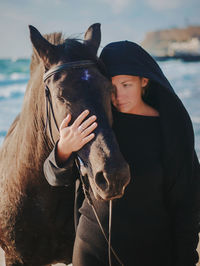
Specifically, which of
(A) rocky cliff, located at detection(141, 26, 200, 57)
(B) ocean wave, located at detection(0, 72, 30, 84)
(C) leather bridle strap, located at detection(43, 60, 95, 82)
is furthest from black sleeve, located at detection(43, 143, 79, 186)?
(A) rocky cliff, located at detection(141, 26, 200, 57)

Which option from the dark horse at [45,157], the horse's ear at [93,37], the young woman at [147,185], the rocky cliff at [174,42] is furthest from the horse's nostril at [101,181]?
the rocky cliff at [174,42]

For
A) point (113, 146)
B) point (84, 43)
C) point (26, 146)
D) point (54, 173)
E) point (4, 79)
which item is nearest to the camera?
point (113, 146)

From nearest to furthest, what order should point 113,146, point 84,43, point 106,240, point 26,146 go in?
point 113,146 < point 106,240 < point 84,43 < point 26,146

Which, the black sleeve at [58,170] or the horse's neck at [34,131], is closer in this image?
the black sleeve at [58,170]

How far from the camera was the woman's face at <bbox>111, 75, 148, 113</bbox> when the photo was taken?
1.83m

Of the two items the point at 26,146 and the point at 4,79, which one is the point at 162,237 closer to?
the point at 26,146

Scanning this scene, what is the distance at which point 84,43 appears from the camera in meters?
1.88

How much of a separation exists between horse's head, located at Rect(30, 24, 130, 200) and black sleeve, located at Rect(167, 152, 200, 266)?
1.95 ft

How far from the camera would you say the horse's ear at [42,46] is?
5.78ft

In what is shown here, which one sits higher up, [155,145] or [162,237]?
[155,145]

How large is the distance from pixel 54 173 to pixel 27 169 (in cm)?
66

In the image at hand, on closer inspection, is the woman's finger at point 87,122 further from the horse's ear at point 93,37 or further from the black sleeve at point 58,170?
the horse's ear at point 93,37

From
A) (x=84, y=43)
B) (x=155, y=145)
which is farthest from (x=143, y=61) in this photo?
(x=155, y=145)

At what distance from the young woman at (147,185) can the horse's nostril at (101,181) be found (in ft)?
1.32
